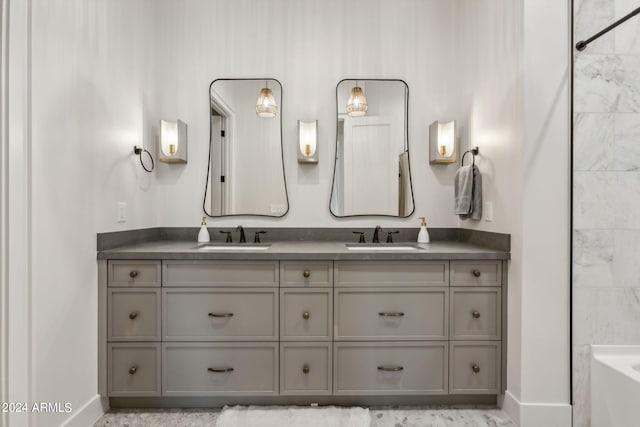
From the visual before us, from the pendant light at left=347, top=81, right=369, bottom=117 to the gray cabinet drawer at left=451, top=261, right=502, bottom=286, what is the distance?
1.24 meters

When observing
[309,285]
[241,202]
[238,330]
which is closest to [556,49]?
[309,285]

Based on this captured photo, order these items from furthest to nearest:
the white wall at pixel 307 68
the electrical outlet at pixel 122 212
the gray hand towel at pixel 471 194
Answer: the white wall at pixel 307 68
the gray hand towel at pixel 471 194
the electrical outlet at pixel 122 212

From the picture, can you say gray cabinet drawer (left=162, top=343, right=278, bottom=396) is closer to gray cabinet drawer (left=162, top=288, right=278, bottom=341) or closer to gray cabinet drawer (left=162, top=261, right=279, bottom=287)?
gray cabinet drawer (left=162, top=288, right=278, bottom=341)

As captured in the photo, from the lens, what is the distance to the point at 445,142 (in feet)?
Answer: 8.36

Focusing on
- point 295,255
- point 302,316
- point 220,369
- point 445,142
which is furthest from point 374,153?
point 220,369

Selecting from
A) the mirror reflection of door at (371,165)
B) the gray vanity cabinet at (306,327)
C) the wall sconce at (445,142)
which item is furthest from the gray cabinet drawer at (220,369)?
the wall sconce at (445,142)

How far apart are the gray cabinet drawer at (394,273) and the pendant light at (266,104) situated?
1254mm

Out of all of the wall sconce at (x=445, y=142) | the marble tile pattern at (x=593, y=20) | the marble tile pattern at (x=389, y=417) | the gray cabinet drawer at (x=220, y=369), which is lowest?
the marble tile pattern at (x=389, y=417)

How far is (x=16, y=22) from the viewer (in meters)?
1.47

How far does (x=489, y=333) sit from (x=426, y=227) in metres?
0.85

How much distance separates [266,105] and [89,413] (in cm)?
212

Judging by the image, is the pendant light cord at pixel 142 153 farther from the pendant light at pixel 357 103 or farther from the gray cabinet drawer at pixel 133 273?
the pendant light at pixel 357 103

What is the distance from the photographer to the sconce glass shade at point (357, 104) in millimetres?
2611

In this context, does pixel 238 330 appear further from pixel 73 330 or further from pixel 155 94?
pixel 155 94
